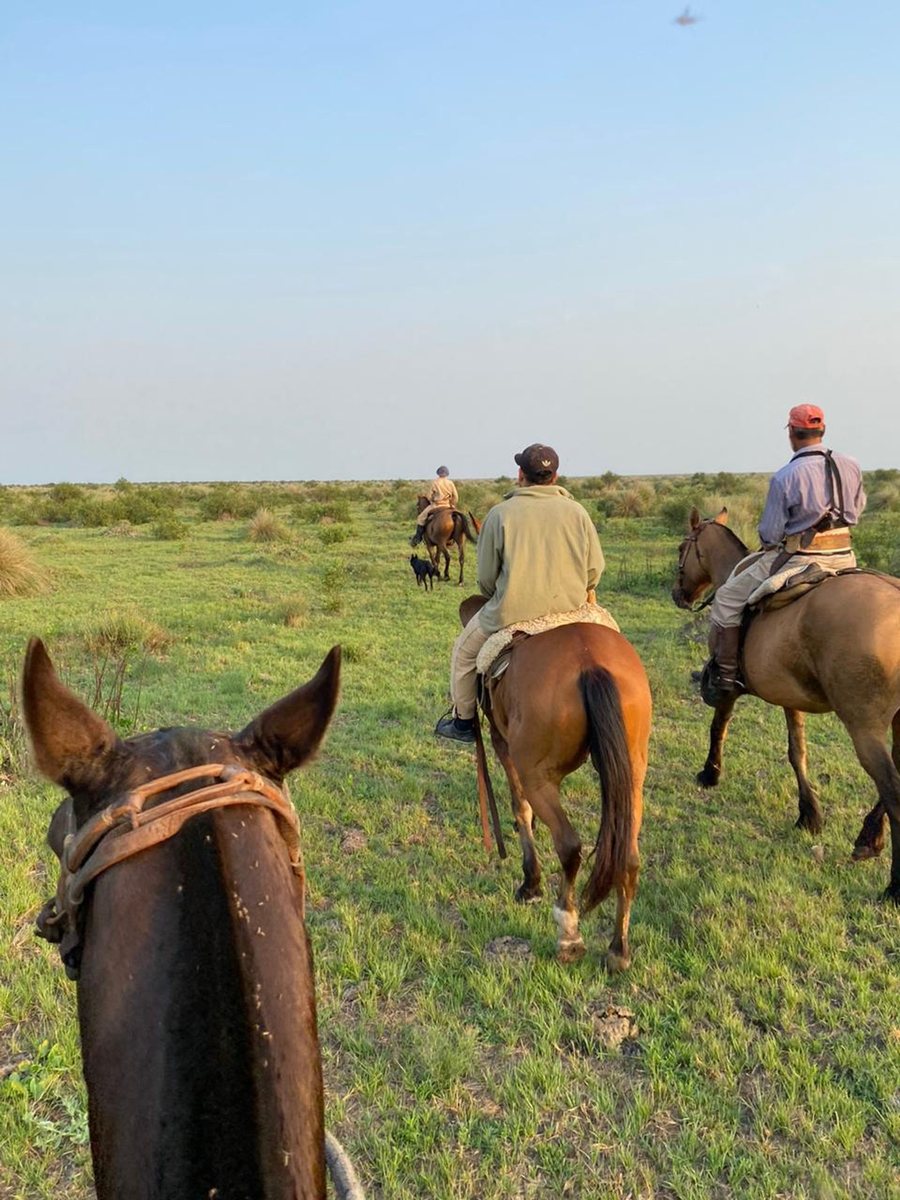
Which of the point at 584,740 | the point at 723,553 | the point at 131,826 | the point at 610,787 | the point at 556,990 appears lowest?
the point at 556,990

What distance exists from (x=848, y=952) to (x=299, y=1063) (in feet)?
11.9

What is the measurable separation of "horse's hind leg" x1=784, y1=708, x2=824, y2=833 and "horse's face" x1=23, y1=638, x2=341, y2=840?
469 cm

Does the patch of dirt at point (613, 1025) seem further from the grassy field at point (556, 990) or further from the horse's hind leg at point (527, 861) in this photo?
the horse's hind leg at point (527, 861)

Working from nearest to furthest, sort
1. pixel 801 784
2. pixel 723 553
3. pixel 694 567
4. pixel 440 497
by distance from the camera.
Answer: pixel 801 784 → pixel 723 553 → pixel 694 567 → pixel 440 497

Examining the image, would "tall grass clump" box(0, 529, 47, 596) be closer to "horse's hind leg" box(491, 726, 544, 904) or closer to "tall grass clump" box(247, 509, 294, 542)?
"tall grass clump" box(247, 509, 294, 542)

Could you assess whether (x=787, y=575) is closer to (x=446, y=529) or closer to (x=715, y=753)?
(x=715, y=753)

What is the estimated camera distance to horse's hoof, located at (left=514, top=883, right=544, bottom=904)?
14.1 feet

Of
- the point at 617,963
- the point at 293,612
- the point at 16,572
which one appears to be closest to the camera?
the point at 617,963

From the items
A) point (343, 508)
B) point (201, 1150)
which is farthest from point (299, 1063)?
point (343, 508)

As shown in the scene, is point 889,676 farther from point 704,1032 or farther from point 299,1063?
point 299,1063

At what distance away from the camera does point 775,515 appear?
16.5ft

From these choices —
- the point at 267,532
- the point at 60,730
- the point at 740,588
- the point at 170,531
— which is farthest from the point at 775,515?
the point at 170,531

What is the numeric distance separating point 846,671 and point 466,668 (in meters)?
2.25

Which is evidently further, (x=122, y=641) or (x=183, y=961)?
(x=122, y=641)
